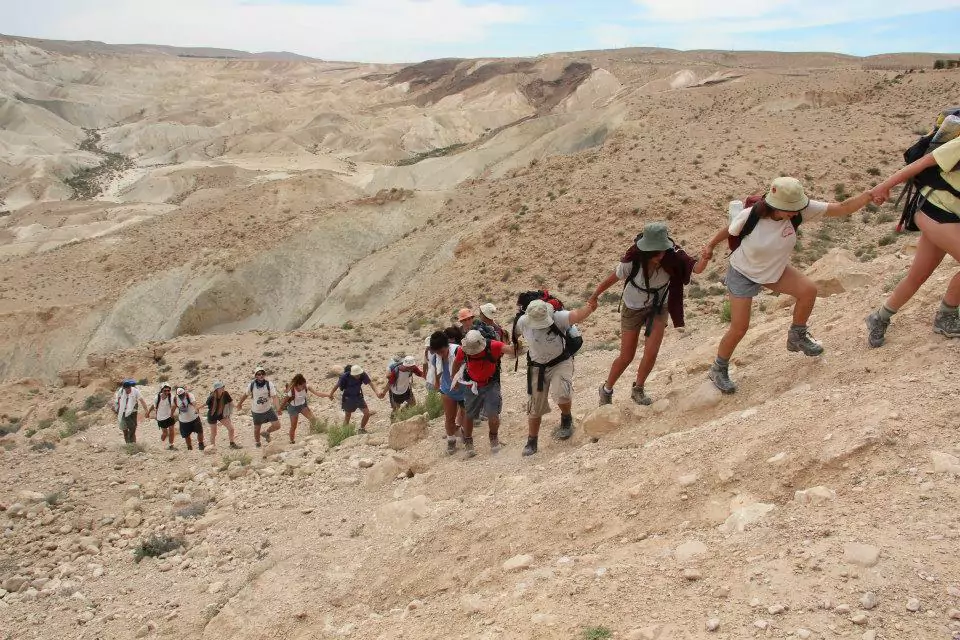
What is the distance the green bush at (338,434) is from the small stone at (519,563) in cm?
474

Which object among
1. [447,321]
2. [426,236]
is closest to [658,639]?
[447,321]

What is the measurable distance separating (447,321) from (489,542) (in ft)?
37.5

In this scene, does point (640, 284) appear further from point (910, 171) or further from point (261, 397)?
point (261, 397)

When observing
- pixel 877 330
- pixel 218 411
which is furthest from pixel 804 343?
pixel 218 411

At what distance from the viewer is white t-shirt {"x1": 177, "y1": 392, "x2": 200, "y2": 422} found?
10.5 meters

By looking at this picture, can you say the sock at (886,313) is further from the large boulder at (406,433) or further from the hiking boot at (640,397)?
the large boulder at (406,433)

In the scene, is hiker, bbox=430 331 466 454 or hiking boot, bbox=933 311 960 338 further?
hiker, bbox=430 331 466 454

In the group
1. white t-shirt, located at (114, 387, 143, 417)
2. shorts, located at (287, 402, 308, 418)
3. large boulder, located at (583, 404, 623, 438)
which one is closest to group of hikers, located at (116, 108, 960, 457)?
large boulder, located at (583, 404, 623, 438)

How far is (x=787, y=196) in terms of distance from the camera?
4816 mm

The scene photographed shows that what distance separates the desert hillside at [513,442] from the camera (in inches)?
145

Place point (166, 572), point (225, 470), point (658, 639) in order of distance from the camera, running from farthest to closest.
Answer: point (225, 470) < point (166, 572) < point (658, 639)

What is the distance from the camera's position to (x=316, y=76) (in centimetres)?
13125

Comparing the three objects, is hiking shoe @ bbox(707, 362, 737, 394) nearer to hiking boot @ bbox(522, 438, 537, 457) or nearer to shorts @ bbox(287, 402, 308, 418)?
hiking boot @ bbox(522, 438, 537, 457)

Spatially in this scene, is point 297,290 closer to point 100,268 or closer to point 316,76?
point 100,268
